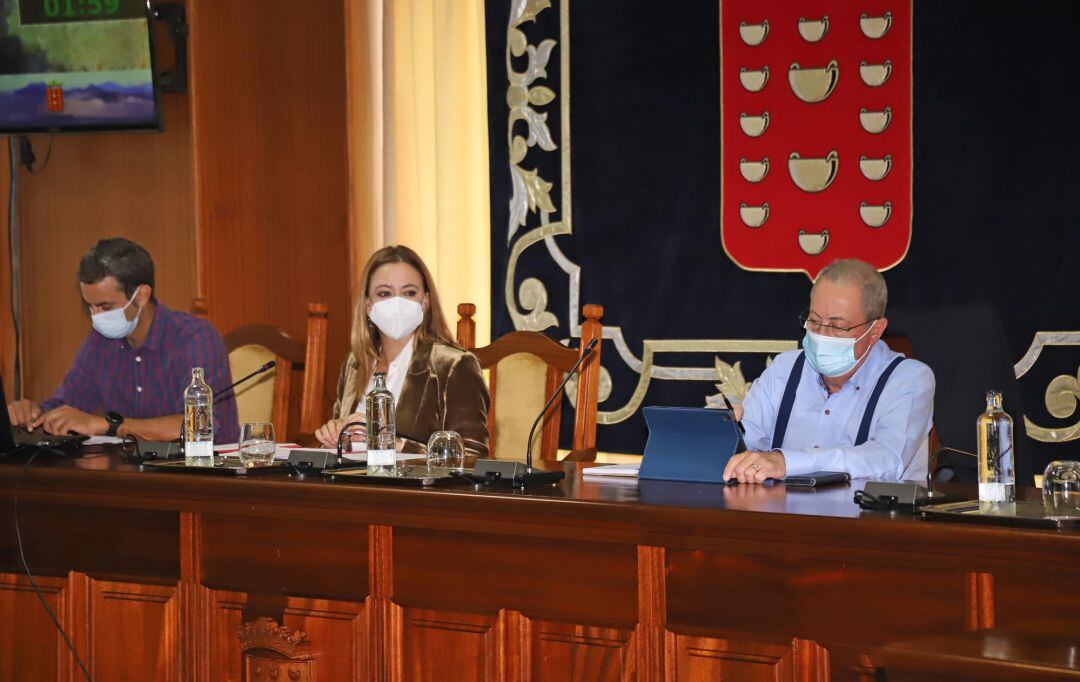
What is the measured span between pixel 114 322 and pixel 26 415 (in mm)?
346

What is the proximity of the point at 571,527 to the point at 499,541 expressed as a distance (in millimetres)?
166

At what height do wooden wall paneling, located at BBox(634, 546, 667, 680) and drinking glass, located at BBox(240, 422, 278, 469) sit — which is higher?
drinking glass, located at BBox(240, 422, 278, 469)

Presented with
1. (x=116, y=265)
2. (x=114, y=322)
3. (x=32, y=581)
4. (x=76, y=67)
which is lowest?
(x=32, y=581)

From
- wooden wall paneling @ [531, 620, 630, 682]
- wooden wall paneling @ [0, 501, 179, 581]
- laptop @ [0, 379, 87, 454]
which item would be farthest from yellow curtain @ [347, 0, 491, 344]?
wooden wall paneling @ [531, 620, 630, 682]

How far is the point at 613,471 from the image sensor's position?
256 cm

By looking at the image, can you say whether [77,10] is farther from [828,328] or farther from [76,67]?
[828,328]

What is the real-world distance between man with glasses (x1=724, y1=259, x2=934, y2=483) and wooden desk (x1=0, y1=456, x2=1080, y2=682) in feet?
0.84

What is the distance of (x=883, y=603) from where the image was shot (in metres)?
1.90

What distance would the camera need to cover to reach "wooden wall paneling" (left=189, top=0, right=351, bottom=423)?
4250 millimetres

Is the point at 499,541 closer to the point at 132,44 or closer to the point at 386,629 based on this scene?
the point at 386,629

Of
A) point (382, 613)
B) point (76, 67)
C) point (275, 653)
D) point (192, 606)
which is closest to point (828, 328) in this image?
point (382, 613)

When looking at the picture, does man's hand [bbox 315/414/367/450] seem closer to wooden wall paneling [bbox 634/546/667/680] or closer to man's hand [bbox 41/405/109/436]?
man's hand [bbox 41/405/109/436]

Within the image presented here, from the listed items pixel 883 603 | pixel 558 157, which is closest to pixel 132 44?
pixel 558 157

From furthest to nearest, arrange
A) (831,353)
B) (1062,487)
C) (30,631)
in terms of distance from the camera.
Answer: (30,631), (831,353), (1062,487)
